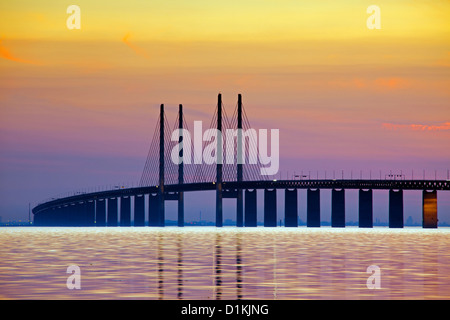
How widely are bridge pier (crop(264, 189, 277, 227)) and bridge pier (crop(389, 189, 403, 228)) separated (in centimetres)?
2358

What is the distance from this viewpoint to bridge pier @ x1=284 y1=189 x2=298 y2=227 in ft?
605

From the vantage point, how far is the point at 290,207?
607ft

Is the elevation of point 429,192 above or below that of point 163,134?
below

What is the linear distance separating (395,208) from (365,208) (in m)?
6.12

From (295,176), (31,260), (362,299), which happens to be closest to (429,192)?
(295,176)

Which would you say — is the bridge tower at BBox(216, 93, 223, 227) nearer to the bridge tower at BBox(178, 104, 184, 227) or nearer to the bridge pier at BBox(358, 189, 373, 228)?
the bridge tower at BBox(178, 104, 184, 227)

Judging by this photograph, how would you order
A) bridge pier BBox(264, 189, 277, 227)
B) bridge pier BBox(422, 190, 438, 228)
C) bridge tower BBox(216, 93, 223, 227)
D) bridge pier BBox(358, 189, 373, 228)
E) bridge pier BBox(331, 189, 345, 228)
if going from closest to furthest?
bridge tower BBox(216, 93, 223, 227)
bridge pier BBox(422, 190, 438, 228)
bridge pier BBox(358, 189, 373, 228)
bridge pier BBox(331, 189, 345, 228)
bridge pier BBox(264, 189, 277, 227)

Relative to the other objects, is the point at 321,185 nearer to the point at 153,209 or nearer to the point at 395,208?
the point at 395,208

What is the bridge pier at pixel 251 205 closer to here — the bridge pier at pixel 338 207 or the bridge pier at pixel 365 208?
the bridge pier at pixel 338 207

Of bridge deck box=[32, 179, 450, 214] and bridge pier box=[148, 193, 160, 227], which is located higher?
bridge deck box=[32, 179, 450, 214]

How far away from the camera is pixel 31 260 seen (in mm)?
39906

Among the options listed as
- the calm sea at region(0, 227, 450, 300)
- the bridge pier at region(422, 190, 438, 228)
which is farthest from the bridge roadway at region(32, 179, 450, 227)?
the calm sea at region(0, 227, 450, 300)
